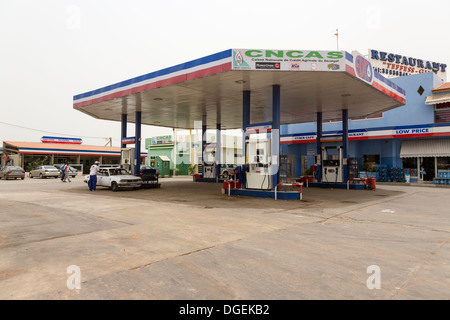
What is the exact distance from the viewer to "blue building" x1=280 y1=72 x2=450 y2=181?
2334 cm

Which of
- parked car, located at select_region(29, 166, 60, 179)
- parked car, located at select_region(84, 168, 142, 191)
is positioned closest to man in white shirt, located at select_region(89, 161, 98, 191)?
parked car, located at select_region(84, 168, 142, 191)

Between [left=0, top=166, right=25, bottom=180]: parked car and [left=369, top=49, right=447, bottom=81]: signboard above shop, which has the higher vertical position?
[left=369, top=49, right=447, bottom=81]: signboard above shop

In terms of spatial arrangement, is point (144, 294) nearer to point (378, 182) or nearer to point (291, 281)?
point (291, 281)

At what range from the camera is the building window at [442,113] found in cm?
2370

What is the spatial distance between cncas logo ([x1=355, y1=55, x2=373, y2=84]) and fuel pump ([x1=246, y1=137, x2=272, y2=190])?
4.70 m

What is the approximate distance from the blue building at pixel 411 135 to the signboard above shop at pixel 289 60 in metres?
12.5

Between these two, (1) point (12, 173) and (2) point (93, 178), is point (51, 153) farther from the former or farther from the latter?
(2) point (93, 178)

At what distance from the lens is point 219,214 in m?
8.95

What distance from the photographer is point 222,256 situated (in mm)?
4777

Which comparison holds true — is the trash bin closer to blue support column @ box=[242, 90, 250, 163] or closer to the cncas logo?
the cncas logo

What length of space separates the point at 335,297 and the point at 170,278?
6.62 feet

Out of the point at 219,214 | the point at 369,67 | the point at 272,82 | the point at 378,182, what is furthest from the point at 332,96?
the point at 378,182

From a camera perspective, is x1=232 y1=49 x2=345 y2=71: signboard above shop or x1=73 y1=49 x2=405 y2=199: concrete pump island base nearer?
x1=232 y1=49 x2=345 y2=71: signboard above shop

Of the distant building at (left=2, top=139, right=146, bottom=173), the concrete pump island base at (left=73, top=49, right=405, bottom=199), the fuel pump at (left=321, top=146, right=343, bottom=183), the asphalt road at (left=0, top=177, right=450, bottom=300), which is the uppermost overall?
the concrete pump island base at (left=73, top=49, right=405, bottom=199)
